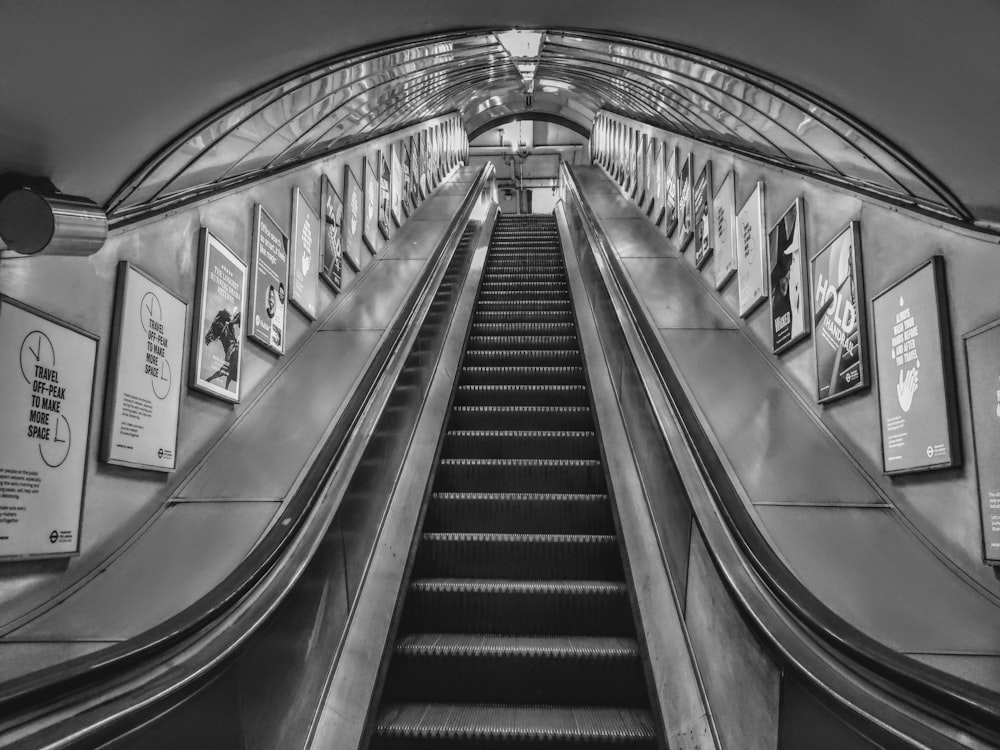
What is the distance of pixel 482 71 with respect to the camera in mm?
8898

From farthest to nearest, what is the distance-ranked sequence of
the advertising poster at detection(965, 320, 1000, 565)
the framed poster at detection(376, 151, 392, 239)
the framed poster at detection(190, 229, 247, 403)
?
the framed poster at detection(376, 151, 392, 239)
the framed poster at detection(190, 229, 247, 403)
the advertising poster at detection(965, 320, 1000, 565)

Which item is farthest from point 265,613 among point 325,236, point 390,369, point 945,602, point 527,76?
point 527,76

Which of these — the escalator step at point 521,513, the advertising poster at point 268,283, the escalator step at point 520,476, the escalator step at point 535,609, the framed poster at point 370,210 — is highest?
the framed poster at point 370,210

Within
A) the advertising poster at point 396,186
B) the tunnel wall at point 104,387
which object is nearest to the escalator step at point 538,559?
the tunnel wall at point 104,387

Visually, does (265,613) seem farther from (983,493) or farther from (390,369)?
(983,493)

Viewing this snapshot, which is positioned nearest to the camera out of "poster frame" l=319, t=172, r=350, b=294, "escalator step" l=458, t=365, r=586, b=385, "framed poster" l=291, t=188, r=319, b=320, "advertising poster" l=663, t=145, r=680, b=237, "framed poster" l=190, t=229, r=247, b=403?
"framed poster" l=190, t=229, r=247, b=403

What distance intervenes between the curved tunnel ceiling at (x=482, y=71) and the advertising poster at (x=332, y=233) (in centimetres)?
31

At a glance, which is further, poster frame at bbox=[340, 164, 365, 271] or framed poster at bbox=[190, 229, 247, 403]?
poster frame at bbox=[340, 164, 365, 271]

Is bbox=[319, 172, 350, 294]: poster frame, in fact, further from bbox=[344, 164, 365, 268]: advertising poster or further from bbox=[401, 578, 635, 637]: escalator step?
bbox=[401, 578, 635, 637]: escalator step

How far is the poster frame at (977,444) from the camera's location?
101 inches

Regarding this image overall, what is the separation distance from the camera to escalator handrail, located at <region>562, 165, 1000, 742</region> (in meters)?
1.27

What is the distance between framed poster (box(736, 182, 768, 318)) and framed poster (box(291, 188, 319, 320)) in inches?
118

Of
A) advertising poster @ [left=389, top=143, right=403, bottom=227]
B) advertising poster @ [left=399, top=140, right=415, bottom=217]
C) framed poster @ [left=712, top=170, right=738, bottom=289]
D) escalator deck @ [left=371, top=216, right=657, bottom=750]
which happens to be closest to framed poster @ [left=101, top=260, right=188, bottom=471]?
escalator deck @ [left=371, top=216, right=657, bottom=750]

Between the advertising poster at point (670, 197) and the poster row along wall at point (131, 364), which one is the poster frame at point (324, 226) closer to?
the poster row along wall at point (131, 364)
